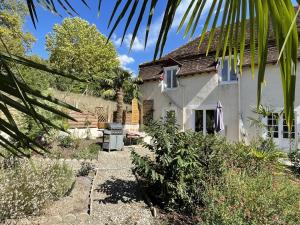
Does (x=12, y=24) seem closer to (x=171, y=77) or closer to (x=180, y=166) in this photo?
(x=180, y=166)

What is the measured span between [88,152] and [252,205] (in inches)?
343

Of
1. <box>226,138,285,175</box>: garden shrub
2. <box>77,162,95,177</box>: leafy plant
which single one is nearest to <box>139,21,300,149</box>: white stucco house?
<box>226,138,285,175</box>: garden shrub

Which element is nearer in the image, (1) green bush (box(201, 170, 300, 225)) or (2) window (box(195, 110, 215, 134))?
(1) green bush (box(201, 170, 300, 225))

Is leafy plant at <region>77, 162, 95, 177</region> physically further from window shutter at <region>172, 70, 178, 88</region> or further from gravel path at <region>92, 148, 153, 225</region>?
window shutter at <region>172, 70, 178, 88</region>

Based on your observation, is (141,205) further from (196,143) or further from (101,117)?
(101,117)

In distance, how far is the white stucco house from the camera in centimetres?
1625

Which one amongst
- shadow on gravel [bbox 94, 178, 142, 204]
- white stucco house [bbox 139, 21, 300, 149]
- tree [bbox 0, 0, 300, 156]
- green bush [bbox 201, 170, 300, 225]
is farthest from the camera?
white stucco house [bbox 139, 21, 300, 149]

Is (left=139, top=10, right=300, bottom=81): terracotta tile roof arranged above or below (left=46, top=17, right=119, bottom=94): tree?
below

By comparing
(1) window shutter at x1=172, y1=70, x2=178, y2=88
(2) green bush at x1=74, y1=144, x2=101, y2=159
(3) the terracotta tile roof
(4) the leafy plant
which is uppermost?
(3) the terracotta tile roof

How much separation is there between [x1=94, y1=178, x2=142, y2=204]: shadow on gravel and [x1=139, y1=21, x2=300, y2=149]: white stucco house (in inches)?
346

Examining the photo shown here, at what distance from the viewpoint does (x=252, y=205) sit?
17.0 feet

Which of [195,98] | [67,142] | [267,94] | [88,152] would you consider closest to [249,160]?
[88,152]

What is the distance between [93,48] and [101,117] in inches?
838

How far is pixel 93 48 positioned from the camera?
41.2 meters
